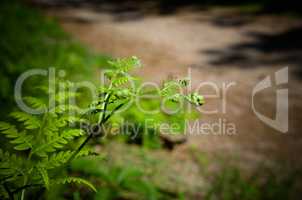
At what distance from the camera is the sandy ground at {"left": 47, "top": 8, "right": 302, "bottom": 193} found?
165 inches

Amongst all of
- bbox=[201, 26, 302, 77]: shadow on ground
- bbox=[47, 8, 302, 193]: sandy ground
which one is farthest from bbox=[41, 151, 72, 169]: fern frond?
bbox=[201, 26, 302, 77]: shadow on ground

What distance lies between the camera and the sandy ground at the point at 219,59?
4199 millimetres

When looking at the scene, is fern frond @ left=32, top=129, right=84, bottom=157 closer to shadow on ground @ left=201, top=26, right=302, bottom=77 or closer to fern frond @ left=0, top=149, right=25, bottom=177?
fern frond @ left=0, top=149, right=25, bottom=177

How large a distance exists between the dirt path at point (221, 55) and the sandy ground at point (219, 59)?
12mm

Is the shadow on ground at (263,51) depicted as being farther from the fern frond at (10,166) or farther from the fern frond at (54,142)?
the fern frond at (10,166)

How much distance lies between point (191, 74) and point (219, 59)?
47.3 inches

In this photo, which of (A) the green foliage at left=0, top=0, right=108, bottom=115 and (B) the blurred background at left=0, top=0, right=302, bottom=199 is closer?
(B) the blurred background at left=0, top=0, right=302, bottom=199

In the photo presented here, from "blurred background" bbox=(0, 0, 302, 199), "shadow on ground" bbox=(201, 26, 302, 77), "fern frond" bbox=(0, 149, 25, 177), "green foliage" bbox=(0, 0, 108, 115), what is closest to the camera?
"fern frond" bbox=(0, 149, 25, 177)

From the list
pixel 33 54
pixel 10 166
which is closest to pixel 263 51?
pixel 33 54

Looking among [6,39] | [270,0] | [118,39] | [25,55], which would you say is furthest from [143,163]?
[270,0]

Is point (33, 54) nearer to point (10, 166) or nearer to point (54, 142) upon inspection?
point (54, 142)

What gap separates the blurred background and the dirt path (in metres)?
0.02

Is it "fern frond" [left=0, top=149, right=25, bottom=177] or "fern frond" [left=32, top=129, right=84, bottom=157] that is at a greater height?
"fern frond" [left=32, top=129, right=84, bottom=157]

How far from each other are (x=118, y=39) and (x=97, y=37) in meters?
0.57
